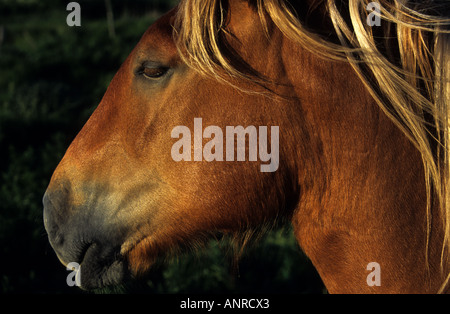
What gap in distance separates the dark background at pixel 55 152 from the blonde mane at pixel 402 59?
0.83 meters

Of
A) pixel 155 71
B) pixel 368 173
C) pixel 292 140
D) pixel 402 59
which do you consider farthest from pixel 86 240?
pixel 402 59

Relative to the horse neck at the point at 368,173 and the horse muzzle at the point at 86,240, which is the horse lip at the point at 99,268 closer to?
the horse muzzle at the point at 86,240

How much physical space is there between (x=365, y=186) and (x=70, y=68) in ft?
28.9

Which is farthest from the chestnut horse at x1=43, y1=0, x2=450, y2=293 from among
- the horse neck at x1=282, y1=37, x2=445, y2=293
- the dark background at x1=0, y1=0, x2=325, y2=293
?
the dark background at x1=0, y1=0, x2=325, y2=293

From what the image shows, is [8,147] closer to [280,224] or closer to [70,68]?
[70,68]

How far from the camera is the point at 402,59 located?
6.31ft

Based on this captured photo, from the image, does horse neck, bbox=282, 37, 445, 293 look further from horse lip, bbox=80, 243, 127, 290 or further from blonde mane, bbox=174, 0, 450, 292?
horse lip, bbox=80, 243, 127, 290

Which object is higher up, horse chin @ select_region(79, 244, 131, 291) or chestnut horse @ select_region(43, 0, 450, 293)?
chestnut horse @ select_region(43, 0, 450, 293)

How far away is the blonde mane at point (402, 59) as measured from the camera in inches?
73.8

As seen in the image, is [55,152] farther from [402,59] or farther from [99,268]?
[402,59]

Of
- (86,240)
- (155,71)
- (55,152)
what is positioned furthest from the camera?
(55,152)

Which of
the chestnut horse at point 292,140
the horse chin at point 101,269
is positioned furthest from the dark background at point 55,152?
the chestnut horse at point 292,140

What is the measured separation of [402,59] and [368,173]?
433mm

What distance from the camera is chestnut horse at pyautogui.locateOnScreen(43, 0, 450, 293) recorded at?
1.91m
